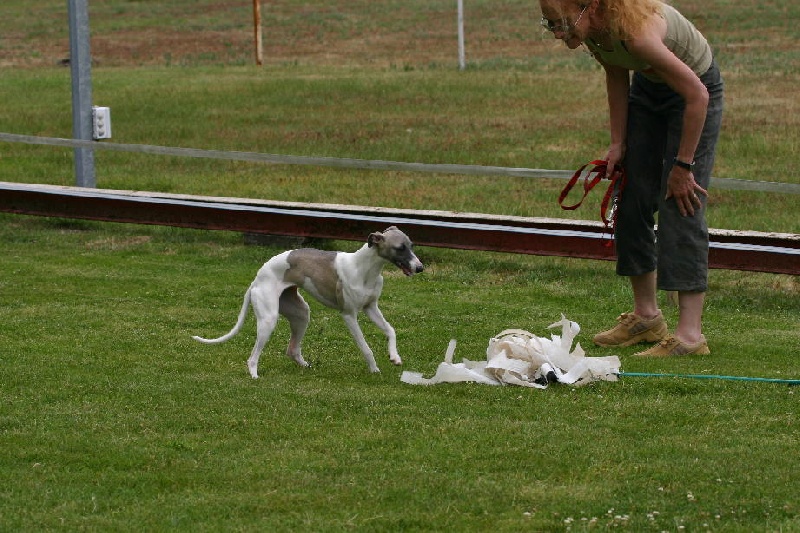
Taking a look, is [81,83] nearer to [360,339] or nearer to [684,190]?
[360,339]

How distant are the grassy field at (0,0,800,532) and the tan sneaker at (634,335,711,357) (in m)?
0.16

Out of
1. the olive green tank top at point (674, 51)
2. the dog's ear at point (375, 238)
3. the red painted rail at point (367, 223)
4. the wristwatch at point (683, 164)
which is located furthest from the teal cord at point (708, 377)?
the red painted rail at point (367, 223)

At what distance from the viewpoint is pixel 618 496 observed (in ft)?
16.1

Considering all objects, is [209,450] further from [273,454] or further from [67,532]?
[67,532]

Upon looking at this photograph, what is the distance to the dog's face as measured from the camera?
22.2 feet

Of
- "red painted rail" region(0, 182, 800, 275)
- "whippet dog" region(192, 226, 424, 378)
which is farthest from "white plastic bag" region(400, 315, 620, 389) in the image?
"red painted rail" region(0, 182, 800, 275)

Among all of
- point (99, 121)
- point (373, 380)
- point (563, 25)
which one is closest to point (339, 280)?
point (373, 380)

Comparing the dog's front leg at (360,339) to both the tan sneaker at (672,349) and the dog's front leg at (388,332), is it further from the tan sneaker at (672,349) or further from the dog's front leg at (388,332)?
the tan sneaker at (672,349)

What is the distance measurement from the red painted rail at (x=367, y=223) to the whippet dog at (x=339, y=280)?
2711mm

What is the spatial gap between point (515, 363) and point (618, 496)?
5.61ft

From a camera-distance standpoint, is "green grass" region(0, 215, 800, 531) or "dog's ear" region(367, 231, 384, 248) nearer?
"green grass" region(0, 215, 800, 531)

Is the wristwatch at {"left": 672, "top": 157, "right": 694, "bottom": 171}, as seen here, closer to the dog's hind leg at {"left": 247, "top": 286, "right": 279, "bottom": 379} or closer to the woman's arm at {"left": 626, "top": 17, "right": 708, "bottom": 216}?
the woman's arm at {"left": 626, "top": 17, "right": 708, "bottom": 216}

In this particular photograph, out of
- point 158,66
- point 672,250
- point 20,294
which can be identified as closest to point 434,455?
point 672,250

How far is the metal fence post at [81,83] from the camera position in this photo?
40.5 ft
